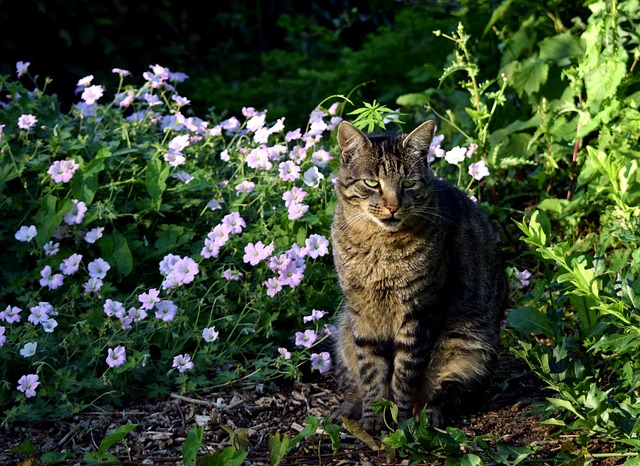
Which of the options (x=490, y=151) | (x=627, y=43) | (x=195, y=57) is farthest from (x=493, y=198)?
(x=195, y=57)

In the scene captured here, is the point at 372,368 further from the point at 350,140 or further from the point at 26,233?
the point at 26,233

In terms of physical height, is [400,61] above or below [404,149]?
below

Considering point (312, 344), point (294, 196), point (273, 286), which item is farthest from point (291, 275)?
point (294, 196)

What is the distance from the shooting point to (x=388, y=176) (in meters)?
3.79

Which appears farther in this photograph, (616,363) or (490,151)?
(490,151)

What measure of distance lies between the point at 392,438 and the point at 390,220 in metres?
0.92

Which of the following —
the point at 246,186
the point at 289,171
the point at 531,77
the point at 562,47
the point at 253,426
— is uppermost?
the point at 562,47

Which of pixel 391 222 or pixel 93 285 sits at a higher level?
pixel 391 222

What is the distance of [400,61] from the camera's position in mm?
7348

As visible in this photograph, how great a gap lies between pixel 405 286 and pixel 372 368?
1.26 feet

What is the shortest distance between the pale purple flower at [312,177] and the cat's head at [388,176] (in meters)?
0.77

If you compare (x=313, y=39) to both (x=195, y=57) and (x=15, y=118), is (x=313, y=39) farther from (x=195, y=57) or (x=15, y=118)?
(x=15, y=118)

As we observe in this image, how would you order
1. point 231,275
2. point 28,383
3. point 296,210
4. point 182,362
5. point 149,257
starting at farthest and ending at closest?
1. point 149,257
2. point 296,210
3. point 231,275
4. point 182,362
5. point 28,383

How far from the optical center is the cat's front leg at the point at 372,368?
388 centimetres
